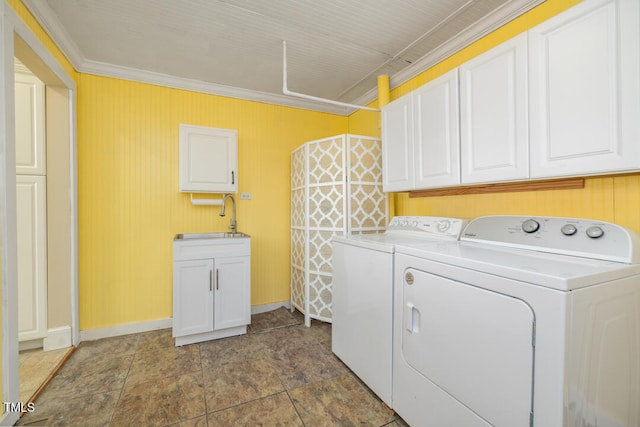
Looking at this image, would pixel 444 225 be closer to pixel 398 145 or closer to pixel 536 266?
pixel 398 145

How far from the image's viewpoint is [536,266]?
1028mm

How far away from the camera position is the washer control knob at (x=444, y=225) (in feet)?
6.20

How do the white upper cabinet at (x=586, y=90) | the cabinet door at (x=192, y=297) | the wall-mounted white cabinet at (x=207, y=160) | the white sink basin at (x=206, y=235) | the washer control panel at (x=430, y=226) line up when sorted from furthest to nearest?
the white sink basin at (x=206, y=235), the wall-mounted white cabinet at (x=207, y=160), the cabinet door at (x=192, y=297), the washer control panel at (x=430, y=226), the white upper cabinet at (x=586, y=90)

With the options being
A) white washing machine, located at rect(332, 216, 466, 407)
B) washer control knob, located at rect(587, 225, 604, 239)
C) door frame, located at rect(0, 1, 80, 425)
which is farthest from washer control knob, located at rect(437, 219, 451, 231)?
door frame, located at rect(0, 1, 80, 425)

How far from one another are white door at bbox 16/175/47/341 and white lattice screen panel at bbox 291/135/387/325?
226 centimetres

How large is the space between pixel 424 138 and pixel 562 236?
102 centimetres

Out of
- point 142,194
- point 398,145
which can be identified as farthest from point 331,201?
point 142,194

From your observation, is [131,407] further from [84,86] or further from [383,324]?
[84,86]

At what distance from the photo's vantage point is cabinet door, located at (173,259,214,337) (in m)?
2.37

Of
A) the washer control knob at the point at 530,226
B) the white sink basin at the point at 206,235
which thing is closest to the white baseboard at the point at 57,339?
the white sink basin at the point at 206,235

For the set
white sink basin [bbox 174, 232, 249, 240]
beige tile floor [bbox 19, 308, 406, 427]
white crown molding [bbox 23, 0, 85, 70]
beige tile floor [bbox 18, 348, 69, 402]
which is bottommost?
beige tile floor [bbox 19, 308, 406, 427]

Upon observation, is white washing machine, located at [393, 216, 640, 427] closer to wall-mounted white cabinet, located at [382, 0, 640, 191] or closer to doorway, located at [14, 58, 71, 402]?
wall-mounted white cabinet, located at [382, 0, 640, 191]

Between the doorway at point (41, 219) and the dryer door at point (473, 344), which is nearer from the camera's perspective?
the dryer door at point (473, 344)

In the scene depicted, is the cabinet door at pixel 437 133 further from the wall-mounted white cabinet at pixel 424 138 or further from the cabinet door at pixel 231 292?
the cabinet door at pixel 231 292
